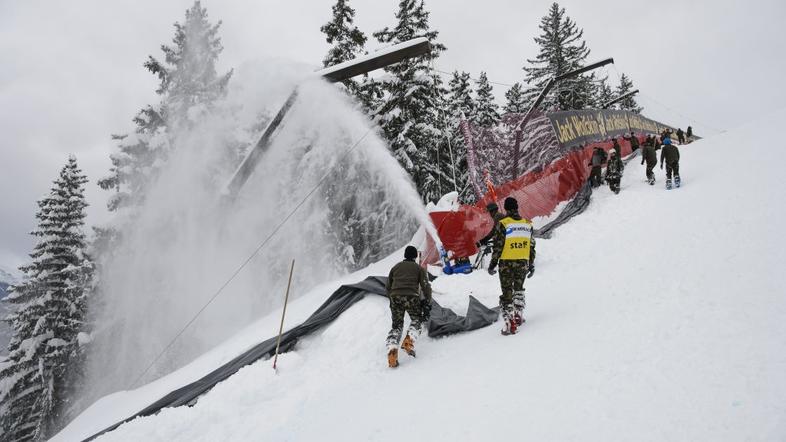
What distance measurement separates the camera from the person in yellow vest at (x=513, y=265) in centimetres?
584

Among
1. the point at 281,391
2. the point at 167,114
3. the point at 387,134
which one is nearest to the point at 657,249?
the point at 281,391

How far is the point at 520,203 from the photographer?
13.5 m

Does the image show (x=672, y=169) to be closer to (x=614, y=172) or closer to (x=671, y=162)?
(x=671, y=162)

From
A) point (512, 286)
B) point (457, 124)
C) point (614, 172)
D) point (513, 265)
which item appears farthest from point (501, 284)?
point (457, 124)

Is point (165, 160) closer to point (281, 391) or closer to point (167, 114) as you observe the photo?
point (167, 114)

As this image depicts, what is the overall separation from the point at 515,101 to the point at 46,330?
3781cm

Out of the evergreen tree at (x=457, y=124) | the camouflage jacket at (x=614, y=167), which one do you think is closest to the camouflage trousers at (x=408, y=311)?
the camouflage jacket at (x=614, y=167)

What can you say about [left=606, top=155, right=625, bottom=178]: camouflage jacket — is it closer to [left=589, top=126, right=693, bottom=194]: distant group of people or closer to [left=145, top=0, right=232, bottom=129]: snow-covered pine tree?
[left=589, top=126, right=693, bottom=194]: distant group of people

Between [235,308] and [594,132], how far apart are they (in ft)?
69.4

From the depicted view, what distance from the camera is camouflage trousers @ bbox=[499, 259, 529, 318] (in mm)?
5844

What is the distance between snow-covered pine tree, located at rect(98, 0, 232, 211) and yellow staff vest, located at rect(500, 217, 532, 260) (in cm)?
1471

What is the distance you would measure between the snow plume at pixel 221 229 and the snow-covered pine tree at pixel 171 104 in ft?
2.32

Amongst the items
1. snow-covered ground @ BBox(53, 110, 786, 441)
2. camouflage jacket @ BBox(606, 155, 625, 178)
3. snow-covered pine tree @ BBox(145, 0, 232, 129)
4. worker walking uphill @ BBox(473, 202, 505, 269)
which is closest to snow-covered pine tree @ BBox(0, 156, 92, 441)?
snow-covered pine tree @ BBox(145, 0, 232, 129)

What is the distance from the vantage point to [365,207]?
61.4ft
